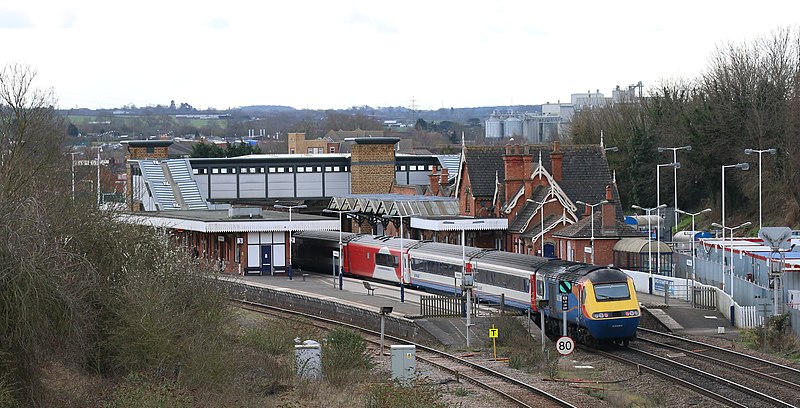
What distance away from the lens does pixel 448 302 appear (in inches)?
1699

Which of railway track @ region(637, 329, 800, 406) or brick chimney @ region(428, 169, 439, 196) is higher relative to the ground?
brick chimney @ region(428, 169, 439, 196)

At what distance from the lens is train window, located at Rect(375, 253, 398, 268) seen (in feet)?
182

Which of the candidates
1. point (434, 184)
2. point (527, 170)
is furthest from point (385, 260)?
point (434, 184)

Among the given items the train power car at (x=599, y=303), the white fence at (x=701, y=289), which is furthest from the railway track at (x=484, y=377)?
the white fence at (x=701, y=289)

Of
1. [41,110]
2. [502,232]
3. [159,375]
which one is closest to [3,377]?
[159,375]

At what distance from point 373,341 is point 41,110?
1483 cm

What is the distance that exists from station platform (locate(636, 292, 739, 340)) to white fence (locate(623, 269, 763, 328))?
37 cm

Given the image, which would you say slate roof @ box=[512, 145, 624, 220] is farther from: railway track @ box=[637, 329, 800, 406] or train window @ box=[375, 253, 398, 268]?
railway track @ box=[637, 329, 800, 406]

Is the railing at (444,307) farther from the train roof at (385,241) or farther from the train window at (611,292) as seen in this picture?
the train roof at (385,241)

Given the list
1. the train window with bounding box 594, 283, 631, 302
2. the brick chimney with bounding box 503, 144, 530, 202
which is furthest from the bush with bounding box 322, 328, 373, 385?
the brick chimney with bounding box 503, 144, 530, 202

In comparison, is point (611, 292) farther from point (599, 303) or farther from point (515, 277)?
point (515, 277)

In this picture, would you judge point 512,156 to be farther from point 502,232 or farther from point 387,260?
point 387,260

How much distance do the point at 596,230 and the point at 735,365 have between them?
26.7 metres

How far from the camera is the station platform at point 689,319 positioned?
1641 inches
